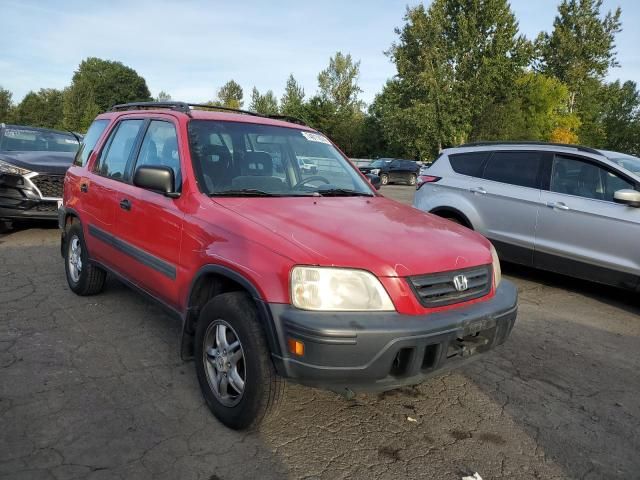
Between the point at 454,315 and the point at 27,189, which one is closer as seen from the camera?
the point at 454,315

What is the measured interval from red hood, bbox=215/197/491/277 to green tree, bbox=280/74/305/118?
4860 centimetres

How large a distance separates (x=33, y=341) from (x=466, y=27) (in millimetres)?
43482

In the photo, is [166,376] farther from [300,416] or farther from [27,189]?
[27,189]

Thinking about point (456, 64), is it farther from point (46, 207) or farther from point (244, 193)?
point (244, 193)

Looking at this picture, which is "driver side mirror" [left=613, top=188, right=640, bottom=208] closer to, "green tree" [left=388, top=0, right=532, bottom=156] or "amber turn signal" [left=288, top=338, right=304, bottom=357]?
"amber turn signal" [left=288, top=338, right=304, bottom=357]

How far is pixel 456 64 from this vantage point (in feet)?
139

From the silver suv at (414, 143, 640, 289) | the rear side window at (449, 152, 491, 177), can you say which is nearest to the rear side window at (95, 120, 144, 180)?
the silver suv at (414, 143, 640, 289)

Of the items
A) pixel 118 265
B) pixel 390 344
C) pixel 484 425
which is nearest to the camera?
pixel 390 344

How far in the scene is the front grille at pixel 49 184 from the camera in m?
7.63

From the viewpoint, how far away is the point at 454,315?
8.63ft

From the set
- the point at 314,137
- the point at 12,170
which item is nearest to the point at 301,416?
the point at 314,137

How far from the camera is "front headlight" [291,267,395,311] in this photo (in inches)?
Result: 95.3

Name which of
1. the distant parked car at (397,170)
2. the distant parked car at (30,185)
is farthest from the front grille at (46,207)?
the distant parked car at (397,170)

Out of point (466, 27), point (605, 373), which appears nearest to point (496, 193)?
point (605, 373)
